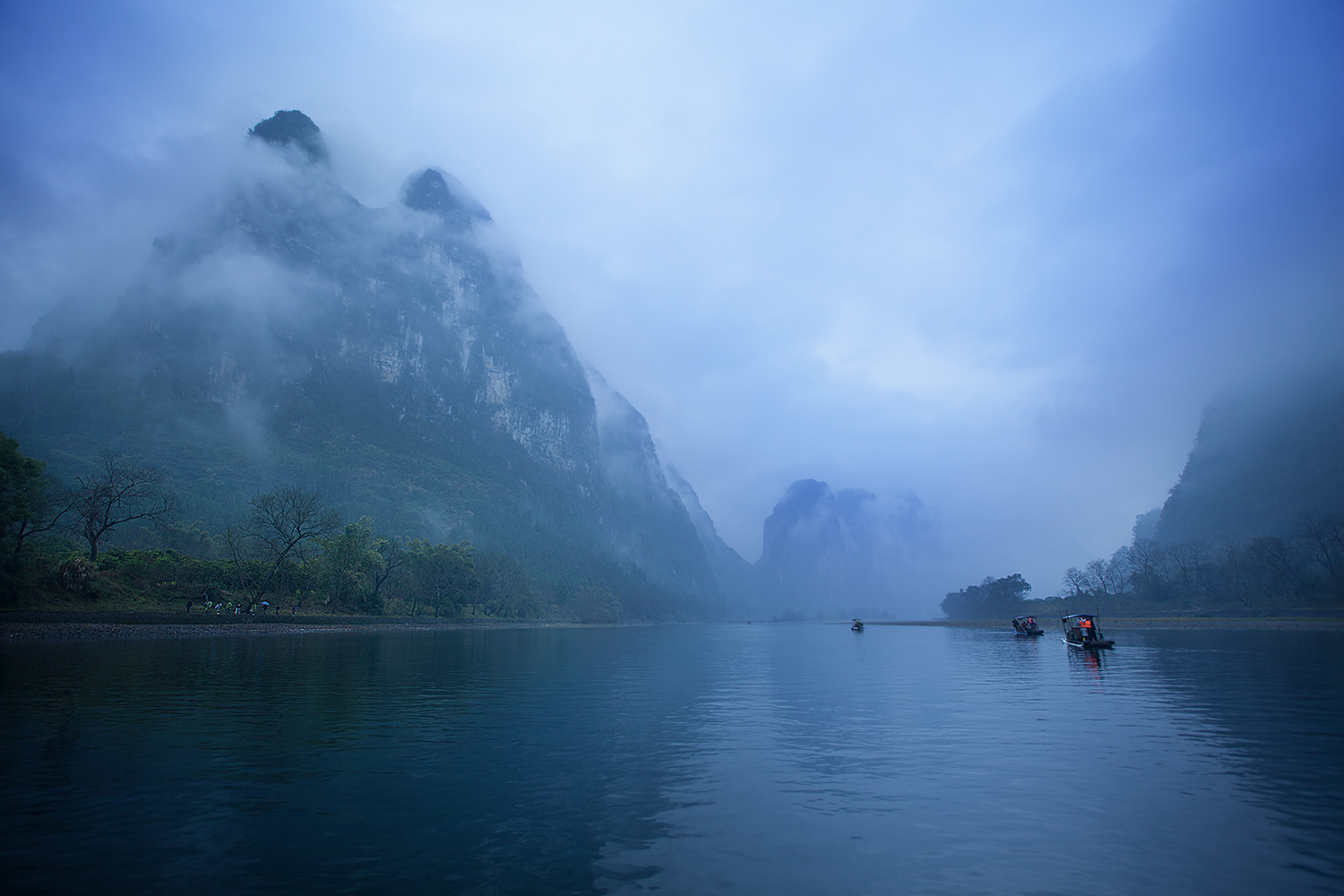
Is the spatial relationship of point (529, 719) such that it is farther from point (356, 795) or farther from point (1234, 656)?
point (1234, 656)

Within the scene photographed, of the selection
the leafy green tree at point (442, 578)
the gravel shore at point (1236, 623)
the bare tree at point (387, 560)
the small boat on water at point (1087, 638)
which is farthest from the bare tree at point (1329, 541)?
the bare tree at point (387, 560)

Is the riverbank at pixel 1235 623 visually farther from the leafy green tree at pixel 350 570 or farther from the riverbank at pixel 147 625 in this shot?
the leafy green tree at pixel 350 570

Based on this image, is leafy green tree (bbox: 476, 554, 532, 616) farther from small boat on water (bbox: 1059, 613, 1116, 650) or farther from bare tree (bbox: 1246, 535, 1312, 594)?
bare tree (bbox: 1246, 535, 1312, 594)

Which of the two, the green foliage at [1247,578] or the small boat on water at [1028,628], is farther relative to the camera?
the green foliage at [1247,578]

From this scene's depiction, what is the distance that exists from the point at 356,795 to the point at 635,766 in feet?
24.1

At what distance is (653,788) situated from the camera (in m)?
16.0

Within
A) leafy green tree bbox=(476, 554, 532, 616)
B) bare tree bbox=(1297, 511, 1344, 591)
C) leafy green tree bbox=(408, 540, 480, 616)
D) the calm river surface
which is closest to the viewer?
the calm river surface

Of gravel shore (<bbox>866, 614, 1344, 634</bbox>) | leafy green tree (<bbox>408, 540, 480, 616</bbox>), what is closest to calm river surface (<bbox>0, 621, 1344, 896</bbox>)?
gravel shore (<bbox>866, 614, 1344, 634</bbox>)

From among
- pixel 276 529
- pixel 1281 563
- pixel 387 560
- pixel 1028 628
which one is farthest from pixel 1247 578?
pixel 276 529

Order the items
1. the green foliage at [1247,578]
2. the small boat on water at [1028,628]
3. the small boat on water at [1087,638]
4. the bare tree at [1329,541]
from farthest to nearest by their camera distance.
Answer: the green foliage at [1247,578]
the bare tree at [1329,541]
the small boat on water at [1028,628]
the small boat on water at [1087,638]

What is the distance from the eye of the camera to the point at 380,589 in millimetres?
125188

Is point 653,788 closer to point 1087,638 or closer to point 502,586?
point 1087,638

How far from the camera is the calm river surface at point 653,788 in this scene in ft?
35.0

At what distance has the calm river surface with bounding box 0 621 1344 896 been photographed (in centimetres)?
1068
